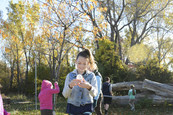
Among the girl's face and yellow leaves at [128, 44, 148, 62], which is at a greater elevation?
yellow leaves at [128, 44, 148, 62]

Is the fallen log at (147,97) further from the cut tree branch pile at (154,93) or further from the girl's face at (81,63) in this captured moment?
the girl's face at (81,63)

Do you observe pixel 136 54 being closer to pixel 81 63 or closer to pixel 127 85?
pixel 127 85

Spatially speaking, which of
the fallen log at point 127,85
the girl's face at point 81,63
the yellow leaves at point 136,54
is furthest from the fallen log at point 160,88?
the girl's face at point 81,63

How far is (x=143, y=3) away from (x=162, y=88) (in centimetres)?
1130

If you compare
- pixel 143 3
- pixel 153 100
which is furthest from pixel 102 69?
Answer: pixel 143 3

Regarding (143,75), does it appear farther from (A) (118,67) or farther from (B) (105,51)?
(B) (105,51)

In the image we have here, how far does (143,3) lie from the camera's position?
827 inches

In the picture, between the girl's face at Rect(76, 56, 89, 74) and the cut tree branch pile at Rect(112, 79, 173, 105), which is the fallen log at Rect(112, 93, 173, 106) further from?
the girl's face at Rect(76, 56, 89, 74)

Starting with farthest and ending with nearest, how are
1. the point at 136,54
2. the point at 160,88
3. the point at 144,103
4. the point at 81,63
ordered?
the point at 136,54 < the point at 160,88 < the point at 144,103 < the point at 81,63

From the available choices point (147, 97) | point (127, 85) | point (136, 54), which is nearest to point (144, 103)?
point (147, 97)

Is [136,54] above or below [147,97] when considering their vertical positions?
above

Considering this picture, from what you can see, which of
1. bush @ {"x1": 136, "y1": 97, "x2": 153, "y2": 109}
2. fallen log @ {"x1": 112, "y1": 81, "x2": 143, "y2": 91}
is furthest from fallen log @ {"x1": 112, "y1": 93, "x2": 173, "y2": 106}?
fallen log @ {"x1": 112, "y1": 81, "x2": 143, "y2": 91}

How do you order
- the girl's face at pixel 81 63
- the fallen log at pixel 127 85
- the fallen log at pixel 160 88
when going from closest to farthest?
1. the girl's face at pixel 81 63
2. the fallen log at pixel 160 88
3. the fallen log at pixel 127 85

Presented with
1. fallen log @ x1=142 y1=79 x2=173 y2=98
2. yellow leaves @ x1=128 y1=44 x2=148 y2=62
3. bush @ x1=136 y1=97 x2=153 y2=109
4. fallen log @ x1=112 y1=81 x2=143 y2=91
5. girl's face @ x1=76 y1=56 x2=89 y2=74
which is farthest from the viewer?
yellow leaves @ x1=128 y1=44 x2=148 y2=62
